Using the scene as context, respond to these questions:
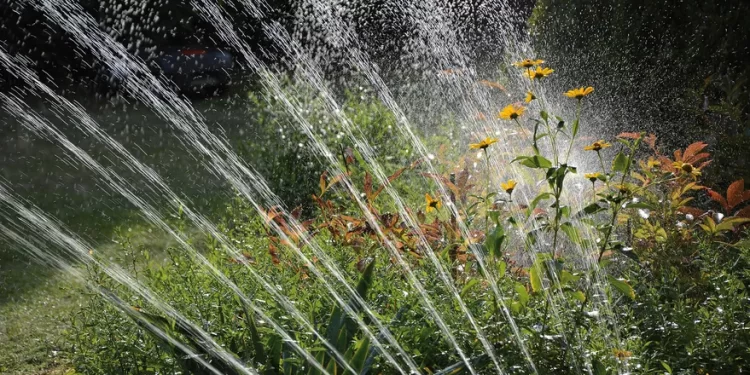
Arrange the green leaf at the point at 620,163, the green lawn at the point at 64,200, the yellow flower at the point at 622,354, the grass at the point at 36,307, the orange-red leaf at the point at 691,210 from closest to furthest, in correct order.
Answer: the yellow flower at the point at 622,354 → the green leaf at the point at 620,163 → the orange-red leaf at the point at 691,210 → the grass at the point at 36,307 → the green lawn at the point at 64,200

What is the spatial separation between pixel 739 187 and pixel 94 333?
210 centimetres

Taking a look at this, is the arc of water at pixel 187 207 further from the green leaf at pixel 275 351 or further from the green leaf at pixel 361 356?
the green leaf at pixel 275 351

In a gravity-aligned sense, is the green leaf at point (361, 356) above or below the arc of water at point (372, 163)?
below

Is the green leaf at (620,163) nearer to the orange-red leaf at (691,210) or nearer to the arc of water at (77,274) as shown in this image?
the orange-red leaf at (691,210)

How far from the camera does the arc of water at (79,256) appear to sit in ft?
6.60

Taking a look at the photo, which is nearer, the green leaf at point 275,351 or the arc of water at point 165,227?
the arc of water at point 165,227

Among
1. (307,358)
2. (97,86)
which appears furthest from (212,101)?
(307,358)

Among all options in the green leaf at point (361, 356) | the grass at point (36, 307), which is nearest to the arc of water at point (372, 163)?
the green leaf at point (361, 356)

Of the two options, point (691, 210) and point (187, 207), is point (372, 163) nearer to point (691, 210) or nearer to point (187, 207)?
point (187, 207)

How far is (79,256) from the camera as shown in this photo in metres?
4.51

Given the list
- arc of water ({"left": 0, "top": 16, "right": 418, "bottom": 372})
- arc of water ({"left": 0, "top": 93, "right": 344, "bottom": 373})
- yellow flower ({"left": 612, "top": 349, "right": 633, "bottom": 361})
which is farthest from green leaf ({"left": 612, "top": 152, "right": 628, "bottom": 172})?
arc of water ({"left": 0, "top": 93, "right": 344, "bottom": 373})

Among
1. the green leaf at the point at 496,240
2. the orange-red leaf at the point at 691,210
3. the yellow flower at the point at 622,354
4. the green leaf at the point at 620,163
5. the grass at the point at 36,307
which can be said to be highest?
the orange-red leaf at the point at 691,210

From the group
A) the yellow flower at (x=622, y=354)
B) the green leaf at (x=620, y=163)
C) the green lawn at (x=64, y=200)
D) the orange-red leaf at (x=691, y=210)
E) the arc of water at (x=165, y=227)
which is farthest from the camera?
Answer: the green lawn at (x=64, y=200)

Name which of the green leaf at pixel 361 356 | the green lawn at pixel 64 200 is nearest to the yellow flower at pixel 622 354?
the green leaf at pixel 361 356
